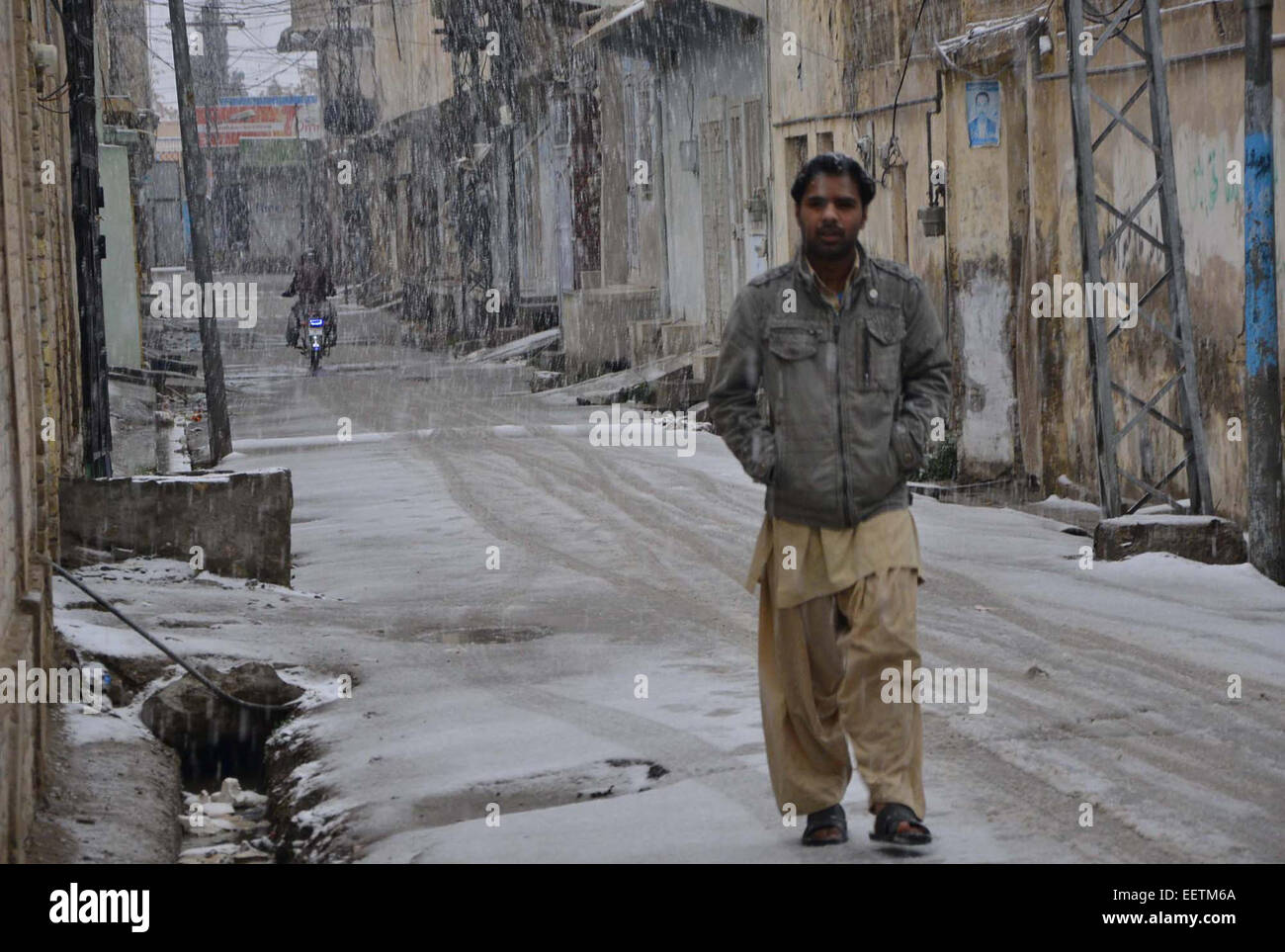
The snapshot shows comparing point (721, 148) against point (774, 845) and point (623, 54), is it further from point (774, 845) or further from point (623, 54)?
point (774, 845)

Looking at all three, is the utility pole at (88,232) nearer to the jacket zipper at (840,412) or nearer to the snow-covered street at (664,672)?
the snow-covered street at (664,672)

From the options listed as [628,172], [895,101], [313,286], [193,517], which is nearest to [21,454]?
[193,517]

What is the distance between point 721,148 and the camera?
2289cm

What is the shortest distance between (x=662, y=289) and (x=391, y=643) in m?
17.2

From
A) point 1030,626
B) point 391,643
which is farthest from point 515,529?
point 1030,626

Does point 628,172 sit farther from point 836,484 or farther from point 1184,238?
point 836,484

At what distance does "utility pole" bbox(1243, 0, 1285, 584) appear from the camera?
9203mm

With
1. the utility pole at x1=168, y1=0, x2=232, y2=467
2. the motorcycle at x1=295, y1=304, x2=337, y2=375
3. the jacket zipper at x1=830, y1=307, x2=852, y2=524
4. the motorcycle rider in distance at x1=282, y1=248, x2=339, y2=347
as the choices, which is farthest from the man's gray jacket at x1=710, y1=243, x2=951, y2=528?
the motorcycle rider in distance at x1=282, y1=248, x2=339, y2=347

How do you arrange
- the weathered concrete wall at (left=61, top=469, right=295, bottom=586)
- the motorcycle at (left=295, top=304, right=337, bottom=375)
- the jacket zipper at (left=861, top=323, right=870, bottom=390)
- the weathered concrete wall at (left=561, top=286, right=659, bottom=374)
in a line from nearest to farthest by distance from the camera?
the jacket zipper at (left=861, top=323, right=870, bottom=390) → the weathered concrete wall at (left=61, top=469, right=295, bottom=586) → the weathered concrete wall at (left=561, top=286, right=659, bottom=374) → the motorcycle at (left=295, top=304, right=337, bottom=375)

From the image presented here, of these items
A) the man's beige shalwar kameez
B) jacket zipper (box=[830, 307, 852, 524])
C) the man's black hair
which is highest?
the man's black hair

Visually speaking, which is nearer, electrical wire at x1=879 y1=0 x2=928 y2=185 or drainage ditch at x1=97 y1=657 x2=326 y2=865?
drainage ditch at x1=97 y1=657 x2=326 y2=865

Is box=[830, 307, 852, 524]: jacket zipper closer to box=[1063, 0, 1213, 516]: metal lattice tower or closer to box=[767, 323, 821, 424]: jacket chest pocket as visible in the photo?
box=[767, 323, 821, 424]: jacket chest pocket

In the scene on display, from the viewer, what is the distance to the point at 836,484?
4891mm

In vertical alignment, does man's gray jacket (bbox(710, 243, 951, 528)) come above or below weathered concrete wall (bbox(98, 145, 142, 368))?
below
